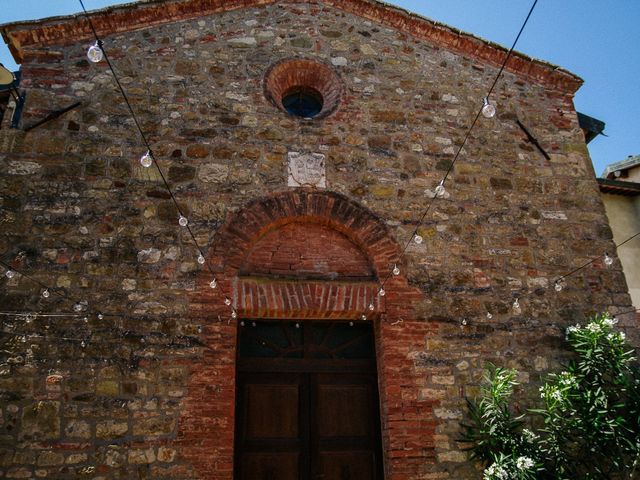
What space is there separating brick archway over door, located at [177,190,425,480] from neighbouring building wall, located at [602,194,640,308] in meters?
3.49

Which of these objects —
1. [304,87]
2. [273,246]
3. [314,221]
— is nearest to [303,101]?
[304,87]

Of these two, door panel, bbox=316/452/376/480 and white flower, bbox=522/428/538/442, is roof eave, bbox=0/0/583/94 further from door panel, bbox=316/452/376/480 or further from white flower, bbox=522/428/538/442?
door panel, bbox=316/452/376/480

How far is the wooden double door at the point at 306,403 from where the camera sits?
190 inches

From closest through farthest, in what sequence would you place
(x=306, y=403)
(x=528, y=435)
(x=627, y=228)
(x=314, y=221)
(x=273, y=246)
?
(x=528, y=435) → (x=306, y=403) → (x=273, y=246) → (x=314, y=221) → (x=627, y=228)

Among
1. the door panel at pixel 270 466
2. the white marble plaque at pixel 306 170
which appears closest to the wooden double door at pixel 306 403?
the door panel at pixel 270 466

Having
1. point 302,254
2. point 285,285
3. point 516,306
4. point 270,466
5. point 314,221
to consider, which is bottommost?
point 270,466

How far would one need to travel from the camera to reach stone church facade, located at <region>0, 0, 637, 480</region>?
14.9ft

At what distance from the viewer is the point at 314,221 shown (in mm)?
5508

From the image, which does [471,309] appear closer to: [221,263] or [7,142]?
[221,263]

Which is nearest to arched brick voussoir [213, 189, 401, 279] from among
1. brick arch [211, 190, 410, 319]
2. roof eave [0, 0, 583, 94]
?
brick arch [211, 190, 410, 319]

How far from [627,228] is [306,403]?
5.21m

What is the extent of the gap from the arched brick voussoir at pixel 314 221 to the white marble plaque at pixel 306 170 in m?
0.12

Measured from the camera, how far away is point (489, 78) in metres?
6.66

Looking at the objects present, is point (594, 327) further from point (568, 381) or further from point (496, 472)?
point (496, 472)
